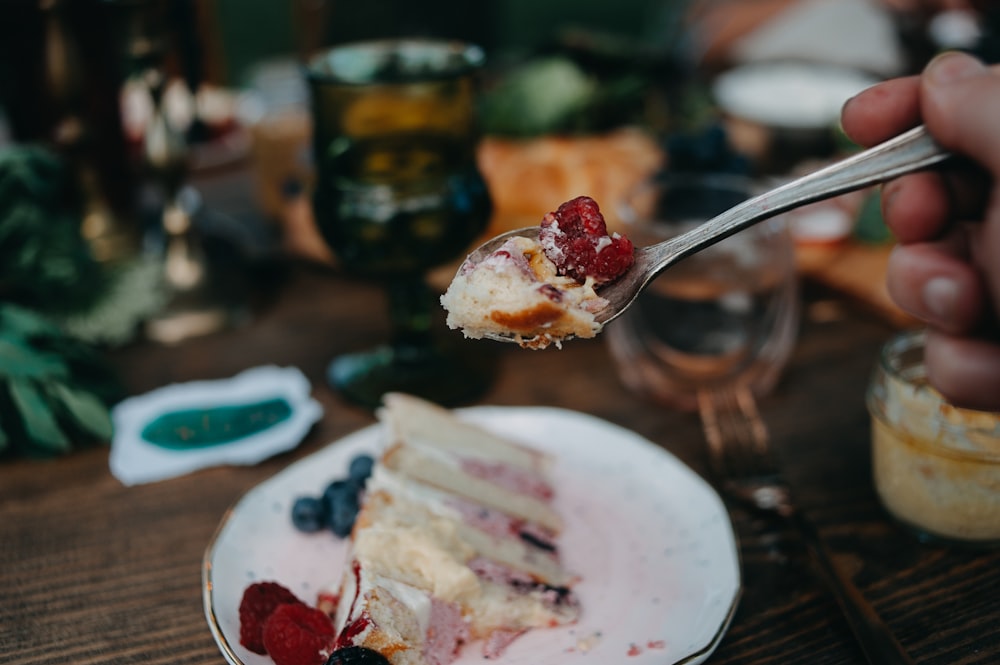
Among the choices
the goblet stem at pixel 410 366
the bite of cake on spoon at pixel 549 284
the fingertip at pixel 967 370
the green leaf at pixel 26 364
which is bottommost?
the goblet stem at pixel 410 366

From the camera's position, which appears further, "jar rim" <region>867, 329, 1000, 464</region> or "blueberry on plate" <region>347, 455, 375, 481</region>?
"blueberry on plate" <region>347, 455, 375, 481</region>

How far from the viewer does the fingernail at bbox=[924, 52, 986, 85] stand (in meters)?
0.82

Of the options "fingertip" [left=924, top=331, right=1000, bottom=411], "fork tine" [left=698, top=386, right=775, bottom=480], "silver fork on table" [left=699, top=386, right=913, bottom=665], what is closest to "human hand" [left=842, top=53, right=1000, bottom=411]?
"fingertip" [left=924, top=331, right=1000, bottom=411]

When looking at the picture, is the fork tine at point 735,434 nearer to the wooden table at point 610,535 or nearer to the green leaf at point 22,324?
the wooden table at point 610,535

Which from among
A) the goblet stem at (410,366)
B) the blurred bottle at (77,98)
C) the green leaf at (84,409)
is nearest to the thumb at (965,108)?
the goblet stem at (410,366)

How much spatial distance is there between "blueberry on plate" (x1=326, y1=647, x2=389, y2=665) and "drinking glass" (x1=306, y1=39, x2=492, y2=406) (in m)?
0.64

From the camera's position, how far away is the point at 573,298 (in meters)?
0.92

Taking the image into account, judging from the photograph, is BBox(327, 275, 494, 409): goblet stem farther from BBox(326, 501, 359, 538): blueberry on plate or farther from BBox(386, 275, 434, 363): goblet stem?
BBox(326, 501, 359, 538): blueberry on plate

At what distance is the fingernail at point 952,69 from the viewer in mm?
822

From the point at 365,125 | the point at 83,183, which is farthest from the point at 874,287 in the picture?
the point at 83,183

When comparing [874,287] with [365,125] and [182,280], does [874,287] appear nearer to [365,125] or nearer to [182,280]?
[365,125]

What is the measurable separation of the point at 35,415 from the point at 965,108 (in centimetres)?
130

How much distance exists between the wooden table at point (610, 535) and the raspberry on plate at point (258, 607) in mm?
69

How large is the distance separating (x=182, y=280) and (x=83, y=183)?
1.06ft
